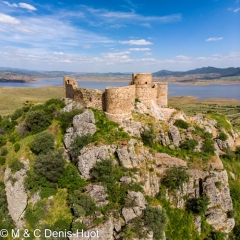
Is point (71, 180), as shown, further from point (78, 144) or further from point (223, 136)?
point (223, 136)

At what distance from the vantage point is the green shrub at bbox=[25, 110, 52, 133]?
2795 centimetres

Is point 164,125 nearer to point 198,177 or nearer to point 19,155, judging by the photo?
point 198,177

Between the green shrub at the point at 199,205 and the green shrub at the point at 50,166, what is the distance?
13.9 metres

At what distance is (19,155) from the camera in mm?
25125

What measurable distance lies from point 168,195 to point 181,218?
2478 mm

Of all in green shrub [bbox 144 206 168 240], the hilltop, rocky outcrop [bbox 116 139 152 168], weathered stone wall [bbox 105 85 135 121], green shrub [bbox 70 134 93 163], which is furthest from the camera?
weathered stone wall [bbox 105 85 135 121]

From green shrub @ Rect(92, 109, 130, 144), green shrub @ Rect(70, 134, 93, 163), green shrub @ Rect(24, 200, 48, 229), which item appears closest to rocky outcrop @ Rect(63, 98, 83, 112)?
green shrub @ Rect(92, 109, 130, 144)

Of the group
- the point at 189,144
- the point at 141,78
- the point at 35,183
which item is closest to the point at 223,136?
the point at 189,144

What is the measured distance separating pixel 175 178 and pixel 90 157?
9.02 meters

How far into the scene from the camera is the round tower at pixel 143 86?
1144 inches

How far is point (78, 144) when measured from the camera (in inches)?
947

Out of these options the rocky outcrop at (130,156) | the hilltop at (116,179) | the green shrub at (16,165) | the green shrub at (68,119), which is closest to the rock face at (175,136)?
the hilltop at (116,179)

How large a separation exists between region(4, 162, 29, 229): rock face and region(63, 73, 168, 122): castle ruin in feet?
35.3

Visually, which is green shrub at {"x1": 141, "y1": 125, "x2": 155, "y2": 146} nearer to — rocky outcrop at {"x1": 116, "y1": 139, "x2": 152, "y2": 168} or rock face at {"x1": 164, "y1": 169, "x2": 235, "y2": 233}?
rocky outcrop at {"x1": 116, "y1": 139, "x2": 152, "y2": 168}
